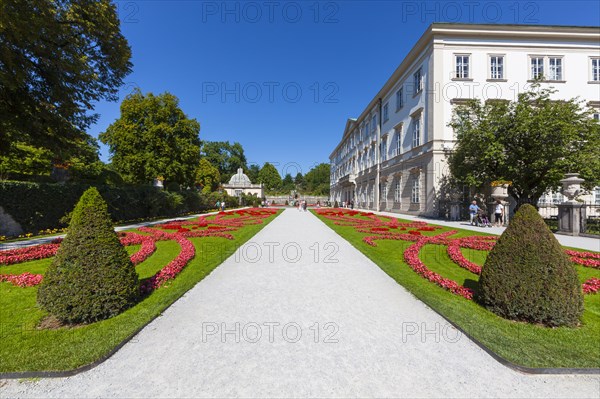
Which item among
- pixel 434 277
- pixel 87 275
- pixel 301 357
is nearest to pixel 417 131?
pixel 434 277

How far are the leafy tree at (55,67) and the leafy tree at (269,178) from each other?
3080 inches

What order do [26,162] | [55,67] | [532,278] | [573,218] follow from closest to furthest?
[532,278], [55,67], [573,218], [26,162]

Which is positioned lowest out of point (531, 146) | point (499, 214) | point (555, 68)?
point (499, 214)

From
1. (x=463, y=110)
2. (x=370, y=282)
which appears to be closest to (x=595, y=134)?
(x=463, y=110)

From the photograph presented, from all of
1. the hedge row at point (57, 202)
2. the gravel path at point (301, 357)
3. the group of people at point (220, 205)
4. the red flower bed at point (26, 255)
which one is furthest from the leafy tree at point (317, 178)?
the gravel path at point (301, 357)

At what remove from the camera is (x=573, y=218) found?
1241cm

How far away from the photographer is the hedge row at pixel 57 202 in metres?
12.4

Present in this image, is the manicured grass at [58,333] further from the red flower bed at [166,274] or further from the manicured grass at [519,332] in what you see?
the manicured grass at [519,332]

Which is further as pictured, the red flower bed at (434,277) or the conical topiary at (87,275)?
the red flower bed at (434,277)

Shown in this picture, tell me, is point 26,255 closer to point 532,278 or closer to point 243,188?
point 532,278

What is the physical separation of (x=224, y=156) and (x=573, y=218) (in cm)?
8495

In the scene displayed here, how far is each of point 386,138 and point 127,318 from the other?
34.4 metres

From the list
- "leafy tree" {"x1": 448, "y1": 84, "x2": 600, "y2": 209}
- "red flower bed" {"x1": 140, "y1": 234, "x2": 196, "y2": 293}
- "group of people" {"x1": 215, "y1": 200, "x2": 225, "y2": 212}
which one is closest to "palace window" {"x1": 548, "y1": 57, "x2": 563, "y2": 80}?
"leafy tree" {"x1": 448, "y1": 84, "x2": 600, "y2": 209}

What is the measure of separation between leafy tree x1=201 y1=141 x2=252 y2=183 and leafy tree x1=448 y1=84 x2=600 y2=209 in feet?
243
